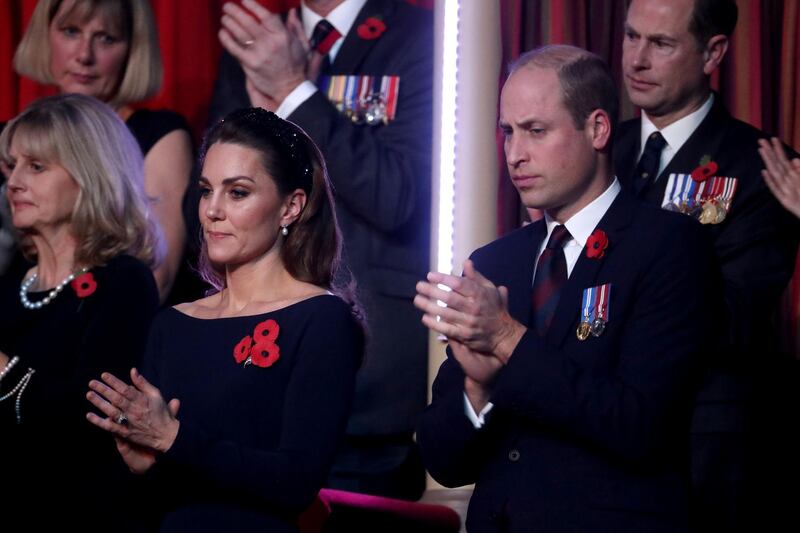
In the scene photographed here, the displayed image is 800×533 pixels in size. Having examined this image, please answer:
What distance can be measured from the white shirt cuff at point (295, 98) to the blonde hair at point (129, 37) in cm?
64

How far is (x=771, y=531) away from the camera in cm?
265

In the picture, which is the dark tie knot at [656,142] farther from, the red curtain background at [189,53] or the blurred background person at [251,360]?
the red curtain background at [189,53]

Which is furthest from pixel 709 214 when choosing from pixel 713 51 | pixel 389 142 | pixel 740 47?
pixel 389 142

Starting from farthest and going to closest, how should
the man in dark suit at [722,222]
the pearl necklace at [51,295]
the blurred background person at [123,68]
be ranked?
the blurred background person at [123,68] < the pearl necklace at [51,295] < the man in dark suit at [722,222]

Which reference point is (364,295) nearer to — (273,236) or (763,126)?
(273,236)

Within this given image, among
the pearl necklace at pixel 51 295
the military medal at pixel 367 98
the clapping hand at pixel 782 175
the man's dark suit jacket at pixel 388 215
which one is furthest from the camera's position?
the military medal at pixel 367 98

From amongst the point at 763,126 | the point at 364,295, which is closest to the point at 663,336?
the point at 364,295

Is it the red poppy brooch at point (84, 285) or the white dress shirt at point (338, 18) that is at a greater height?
the white dress shirt at point (338, 18)

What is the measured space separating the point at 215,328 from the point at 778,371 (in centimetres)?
121

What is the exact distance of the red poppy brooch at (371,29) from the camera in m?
3.35

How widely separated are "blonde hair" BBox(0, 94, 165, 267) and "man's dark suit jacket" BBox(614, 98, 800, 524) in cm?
119

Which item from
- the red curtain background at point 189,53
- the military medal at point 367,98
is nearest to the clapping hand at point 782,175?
the military medal at point 367,98

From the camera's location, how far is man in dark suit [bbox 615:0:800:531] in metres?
2.56

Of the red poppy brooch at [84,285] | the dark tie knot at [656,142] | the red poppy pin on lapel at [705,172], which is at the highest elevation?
the dark tie knot at [656,142]
